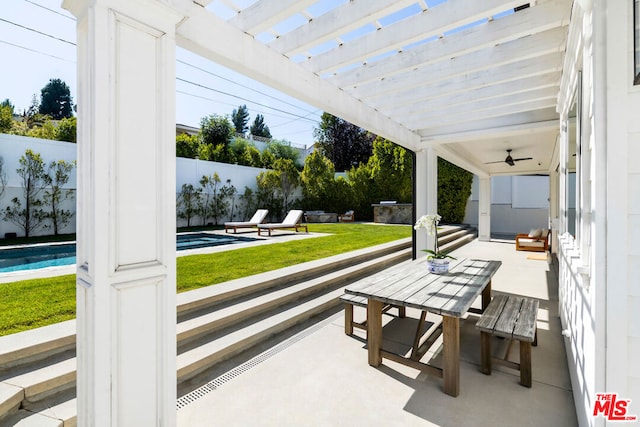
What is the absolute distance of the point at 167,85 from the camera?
5.20ft

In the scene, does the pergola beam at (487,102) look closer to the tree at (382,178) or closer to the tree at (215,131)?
the tree at (382,178)

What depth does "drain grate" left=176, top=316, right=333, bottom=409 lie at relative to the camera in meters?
2.18

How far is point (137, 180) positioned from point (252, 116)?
35.0 metres

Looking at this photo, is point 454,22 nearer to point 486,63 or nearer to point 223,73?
point 486,63

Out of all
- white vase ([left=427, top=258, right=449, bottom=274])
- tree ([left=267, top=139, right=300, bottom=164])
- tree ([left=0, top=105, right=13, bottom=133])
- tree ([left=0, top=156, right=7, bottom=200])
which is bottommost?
white vase ([left=427, top=258, right=449, bottom=274])

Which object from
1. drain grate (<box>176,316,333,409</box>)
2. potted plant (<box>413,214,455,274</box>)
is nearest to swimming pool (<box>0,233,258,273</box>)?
drain grate (<box>176,316,333,409</box>)

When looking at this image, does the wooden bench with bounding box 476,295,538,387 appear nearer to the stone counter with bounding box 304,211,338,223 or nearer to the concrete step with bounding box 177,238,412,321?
the concrete step with bounding box 177,238,412,321

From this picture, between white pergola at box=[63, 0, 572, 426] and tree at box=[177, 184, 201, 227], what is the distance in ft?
33.6

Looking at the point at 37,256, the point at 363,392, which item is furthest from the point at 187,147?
the point at 363,392

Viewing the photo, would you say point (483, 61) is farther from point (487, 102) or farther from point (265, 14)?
point (265, 14)

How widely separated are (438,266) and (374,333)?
3.74 ft

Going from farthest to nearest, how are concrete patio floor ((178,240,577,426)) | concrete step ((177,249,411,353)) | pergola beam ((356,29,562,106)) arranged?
concrete step ((177,249,411,353))
pergola beam ((356,29,562,106))
concrete patio floor ((178,240,577,426))

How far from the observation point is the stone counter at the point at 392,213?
14336mm

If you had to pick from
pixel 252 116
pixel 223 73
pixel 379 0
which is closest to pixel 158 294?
pixel 379 0
